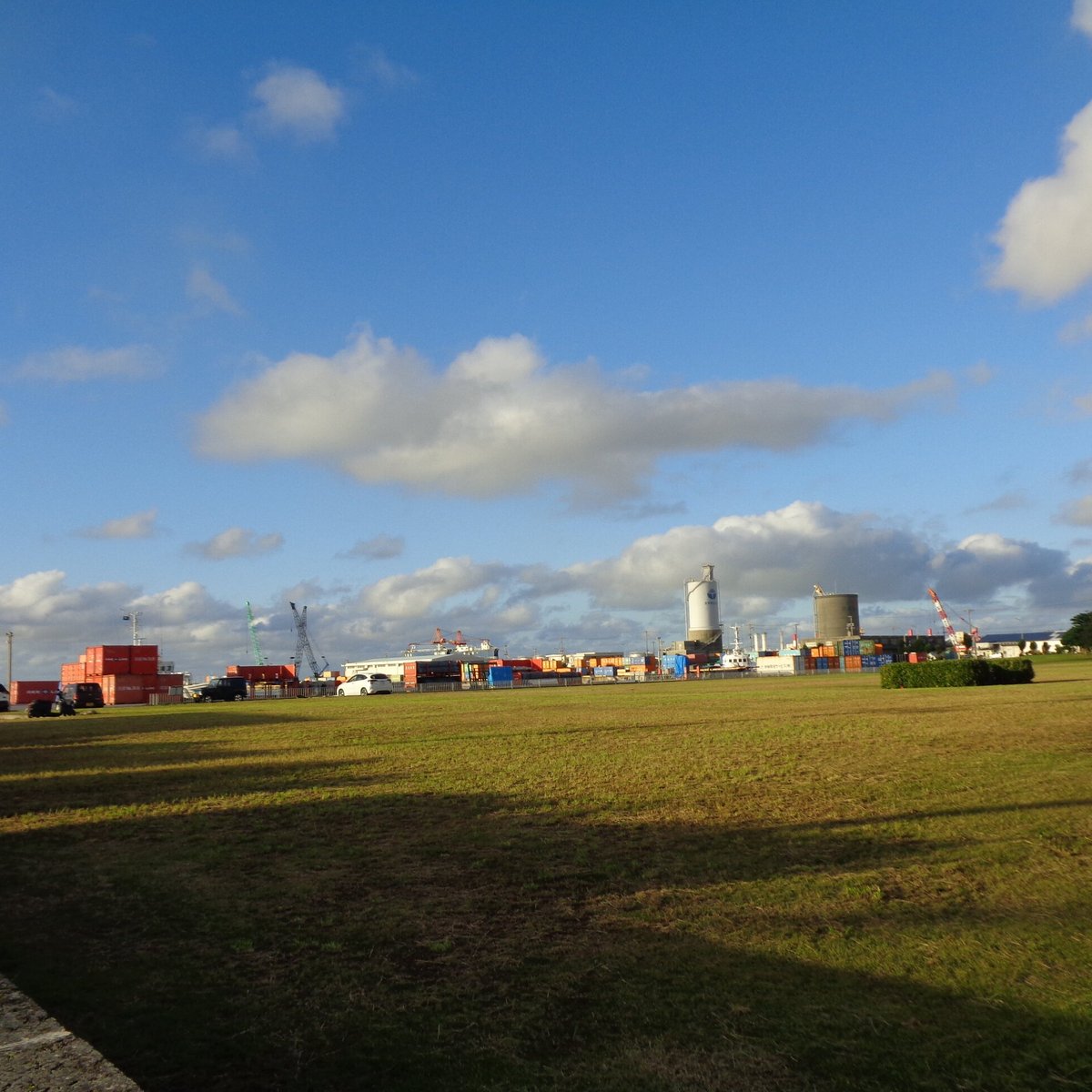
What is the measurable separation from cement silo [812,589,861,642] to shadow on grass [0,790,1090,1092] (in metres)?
164

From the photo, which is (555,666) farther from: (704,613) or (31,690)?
(31,690)

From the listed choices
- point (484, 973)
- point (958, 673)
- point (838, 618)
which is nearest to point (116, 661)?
point (958, 673)

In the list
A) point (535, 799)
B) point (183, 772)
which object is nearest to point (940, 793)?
point (535, 799)

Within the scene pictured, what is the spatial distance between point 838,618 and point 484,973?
6662 inches

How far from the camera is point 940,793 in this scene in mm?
12375

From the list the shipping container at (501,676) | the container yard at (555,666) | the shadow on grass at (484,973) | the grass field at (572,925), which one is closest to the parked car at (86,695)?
the container yard at (555,666)

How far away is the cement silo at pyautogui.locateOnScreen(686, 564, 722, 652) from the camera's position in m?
161

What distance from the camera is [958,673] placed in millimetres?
42562

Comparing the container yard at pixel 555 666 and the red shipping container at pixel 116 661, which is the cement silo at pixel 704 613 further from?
the red shipping container at pixel 116 661

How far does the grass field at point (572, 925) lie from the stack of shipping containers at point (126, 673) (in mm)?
61214

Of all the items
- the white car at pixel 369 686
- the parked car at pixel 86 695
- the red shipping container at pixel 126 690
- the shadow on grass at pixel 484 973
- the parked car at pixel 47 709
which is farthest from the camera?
the red shipping container at pixel 126 690

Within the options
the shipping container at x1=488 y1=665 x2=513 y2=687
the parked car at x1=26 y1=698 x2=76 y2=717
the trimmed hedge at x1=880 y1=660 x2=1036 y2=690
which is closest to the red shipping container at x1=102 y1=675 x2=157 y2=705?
the parked car at x1=26 y1=698 x2=76 y2=717

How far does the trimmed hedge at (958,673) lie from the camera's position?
42656mm

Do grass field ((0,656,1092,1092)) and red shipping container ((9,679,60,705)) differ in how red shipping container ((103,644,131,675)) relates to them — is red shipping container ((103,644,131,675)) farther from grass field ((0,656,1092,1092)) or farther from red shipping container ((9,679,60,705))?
grass field ((0,656,1092,1092))
